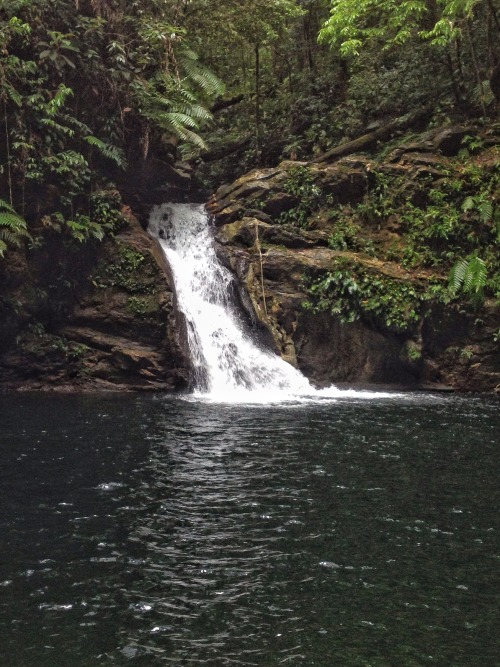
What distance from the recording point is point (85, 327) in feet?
59.8

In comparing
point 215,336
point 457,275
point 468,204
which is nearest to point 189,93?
point 215,336

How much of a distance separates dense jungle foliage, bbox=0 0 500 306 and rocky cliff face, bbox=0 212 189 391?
105 cm

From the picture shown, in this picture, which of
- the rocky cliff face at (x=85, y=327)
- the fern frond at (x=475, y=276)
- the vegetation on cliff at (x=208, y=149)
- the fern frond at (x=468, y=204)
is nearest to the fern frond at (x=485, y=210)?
the vegetation on cliff at (x=208, y=149)

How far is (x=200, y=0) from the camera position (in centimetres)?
2211

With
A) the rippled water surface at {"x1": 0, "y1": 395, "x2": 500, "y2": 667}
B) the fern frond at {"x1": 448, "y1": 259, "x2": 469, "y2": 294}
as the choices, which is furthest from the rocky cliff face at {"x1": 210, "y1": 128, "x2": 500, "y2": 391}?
the rippled water surface at {"x1": 0, "y1": 395, "x2": 500, "y2": 667}

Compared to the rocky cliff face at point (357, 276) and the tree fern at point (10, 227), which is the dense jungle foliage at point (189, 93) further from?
the rocky cliff face at point (357, 276)

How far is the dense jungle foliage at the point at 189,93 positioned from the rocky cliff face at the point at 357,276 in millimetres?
574

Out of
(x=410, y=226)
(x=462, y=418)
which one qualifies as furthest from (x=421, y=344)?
(x=462, y=418)

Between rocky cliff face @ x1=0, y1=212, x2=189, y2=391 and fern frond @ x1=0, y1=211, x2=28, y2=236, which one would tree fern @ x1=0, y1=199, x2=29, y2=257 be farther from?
rocky cliff face @ x1=0, y1=212, x2=189, y2=391

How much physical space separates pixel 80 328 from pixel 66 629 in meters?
14.0

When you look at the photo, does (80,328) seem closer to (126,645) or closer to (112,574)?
(112,574)

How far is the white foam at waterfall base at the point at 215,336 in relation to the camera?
57.4 feet

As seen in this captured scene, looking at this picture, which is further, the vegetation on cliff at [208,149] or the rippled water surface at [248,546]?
the vegetation on cliff at [208,149]

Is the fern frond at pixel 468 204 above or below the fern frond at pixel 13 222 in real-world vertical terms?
above
